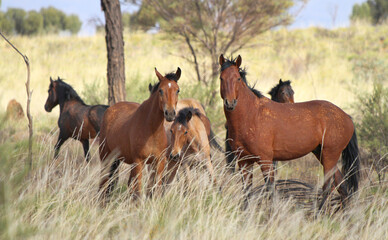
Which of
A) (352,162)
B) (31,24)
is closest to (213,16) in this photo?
(352,162)

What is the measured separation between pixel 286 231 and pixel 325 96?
14.6 m

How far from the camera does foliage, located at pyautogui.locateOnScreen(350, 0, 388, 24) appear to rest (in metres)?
39.1

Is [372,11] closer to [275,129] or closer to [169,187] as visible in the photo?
[275,129]

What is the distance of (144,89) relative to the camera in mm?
12352

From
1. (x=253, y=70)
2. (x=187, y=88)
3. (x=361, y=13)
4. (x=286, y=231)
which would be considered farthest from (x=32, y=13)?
(x=286, y=231)

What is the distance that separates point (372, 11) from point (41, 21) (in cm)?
3129

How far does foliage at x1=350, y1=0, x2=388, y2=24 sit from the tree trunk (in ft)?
116

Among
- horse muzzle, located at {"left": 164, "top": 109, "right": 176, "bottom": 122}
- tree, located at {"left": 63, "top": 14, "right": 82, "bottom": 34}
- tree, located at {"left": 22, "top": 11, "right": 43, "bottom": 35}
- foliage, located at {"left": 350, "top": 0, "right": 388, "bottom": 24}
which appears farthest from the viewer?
tree, located at {"left": 63, "top": 14, "right": 82, "bottom": 34}

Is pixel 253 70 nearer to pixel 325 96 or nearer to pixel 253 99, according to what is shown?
pixel 325 96

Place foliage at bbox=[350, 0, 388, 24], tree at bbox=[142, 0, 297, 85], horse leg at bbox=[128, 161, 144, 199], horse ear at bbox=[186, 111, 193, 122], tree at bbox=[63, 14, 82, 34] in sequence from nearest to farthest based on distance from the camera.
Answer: horse leg at bbox=[128, 161, 144, 199], horse ear at bbox=[186, 111, 193, 122], tree at bbox=[142, 0, 297, 85], foliage at bbox=[350, 0, 388, 24], tree at bbox=[63, 14, 82, 34]

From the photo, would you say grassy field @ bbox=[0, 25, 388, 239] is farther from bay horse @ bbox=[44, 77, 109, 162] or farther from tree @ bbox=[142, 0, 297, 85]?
tree @ bbox=[142, 0, 297, 85]

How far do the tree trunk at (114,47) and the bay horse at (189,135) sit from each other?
104 inches

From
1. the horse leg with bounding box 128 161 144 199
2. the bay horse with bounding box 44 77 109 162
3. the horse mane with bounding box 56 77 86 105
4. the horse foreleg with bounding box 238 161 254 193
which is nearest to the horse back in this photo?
the bay horse with bounding box 44 77 109 162

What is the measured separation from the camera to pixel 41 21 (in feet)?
123
